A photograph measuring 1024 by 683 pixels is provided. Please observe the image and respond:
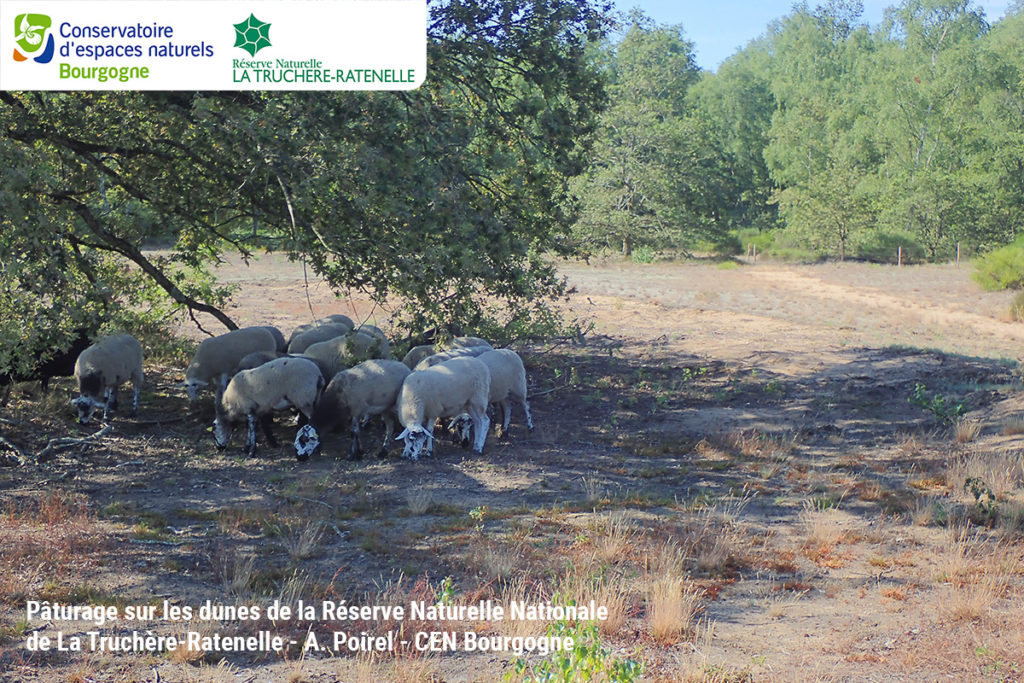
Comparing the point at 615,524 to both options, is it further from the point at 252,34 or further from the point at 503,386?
the point at 252,34

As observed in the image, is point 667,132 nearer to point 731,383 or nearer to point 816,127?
point 816,127

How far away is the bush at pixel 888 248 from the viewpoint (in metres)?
50.5

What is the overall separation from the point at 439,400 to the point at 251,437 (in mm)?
2360

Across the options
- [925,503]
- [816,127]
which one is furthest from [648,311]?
[816,127]

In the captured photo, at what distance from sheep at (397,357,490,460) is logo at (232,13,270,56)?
13.3ft

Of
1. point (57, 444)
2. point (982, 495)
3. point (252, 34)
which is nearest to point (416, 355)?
point (57, 444)

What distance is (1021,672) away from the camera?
5.45 meters

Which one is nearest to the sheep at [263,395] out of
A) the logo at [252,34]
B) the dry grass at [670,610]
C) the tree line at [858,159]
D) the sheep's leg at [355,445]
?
the sheep's leg at [355,445]

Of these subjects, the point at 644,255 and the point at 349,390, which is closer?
the point at 349,390

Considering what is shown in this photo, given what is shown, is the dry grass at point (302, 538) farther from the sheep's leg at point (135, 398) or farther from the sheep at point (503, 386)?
the sheep's leg at point (135, 398)

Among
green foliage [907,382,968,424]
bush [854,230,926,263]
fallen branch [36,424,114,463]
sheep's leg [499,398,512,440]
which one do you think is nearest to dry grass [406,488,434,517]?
sheep's leg [499,398,512,440]

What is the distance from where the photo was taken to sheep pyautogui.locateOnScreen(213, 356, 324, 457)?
36.8ft

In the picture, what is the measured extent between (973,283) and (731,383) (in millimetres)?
24652

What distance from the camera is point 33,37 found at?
9.23 metres
